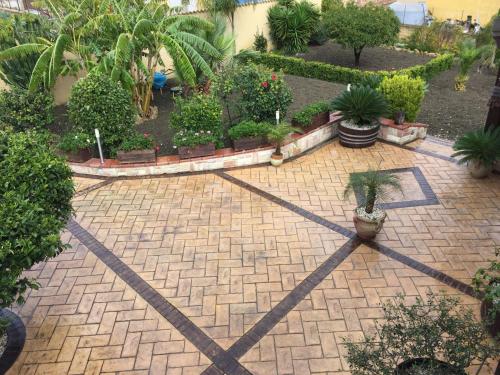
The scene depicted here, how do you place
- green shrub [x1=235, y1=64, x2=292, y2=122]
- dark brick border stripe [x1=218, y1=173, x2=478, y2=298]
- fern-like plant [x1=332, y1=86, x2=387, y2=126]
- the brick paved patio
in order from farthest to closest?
fern-like plant [x1=332, y1=86, x2=387, y2=126] → green shrub [x1=235, y1=64, x2=292, y2=122] → dark brick border stripe [x1=218, y1=173, x2=478, y2=298] → the brick paved patio

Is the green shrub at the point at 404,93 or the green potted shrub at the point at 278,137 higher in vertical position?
the green shrub at the point at 404,93

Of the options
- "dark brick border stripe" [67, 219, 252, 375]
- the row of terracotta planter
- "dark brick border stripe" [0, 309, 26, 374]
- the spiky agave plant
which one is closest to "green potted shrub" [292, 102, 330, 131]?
the row of terracotta planter

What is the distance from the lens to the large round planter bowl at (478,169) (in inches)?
377

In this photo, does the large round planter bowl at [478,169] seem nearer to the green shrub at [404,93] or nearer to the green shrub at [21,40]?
the green shrub at [404,93]

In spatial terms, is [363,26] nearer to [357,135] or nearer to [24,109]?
[357,135]

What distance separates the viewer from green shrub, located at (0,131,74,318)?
4.63 m

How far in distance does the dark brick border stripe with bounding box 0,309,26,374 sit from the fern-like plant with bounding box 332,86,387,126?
8825 millimetres

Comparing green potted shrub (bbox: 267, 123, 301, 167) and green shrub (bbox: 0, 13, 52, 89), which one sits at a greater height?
green shrub (bbox: 0, 13, 52, 89)

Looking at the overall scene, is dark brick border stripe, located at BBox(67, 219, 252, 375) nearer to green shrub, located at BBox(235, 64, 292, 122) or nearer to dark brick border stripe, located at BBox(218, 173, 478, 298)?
dark brick border stripe, located at BBox(218, 173, 478, 298)

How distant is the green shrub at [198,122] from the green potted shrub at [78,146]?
2.12 m

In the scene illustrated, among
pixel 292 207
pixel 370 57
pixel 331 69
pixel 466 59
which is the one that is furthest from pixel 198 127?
pixel 370 57

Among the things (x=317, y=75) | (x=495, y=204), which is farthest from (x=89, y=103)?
(x=317, y=75)

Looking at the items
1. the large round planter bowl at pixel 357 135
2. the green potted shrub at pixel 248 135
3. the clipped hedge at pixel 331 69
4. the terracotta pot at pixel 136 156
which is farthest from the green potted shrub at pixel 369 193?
the clipped hedge at pixel 331 69

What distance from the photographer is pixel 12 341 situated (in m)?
5.82
